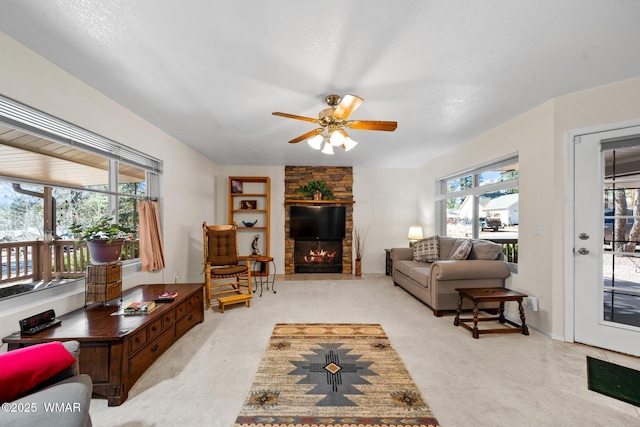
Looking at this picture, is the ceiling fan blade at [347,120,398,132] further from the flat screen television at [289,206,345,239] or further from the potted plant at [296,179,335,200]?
the flat screen television at [289,206,345,239]

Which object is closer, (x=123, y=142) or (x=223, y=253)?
(x=123, y=142)

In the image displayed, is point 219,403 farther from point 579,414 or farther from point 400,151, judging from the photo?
point 400,151

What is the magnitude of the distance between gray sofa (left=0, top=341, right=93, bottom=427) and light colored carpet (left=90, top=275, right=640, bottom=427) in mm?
710

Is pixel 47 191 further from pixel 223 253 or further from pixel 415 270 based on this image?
pixel 415 270

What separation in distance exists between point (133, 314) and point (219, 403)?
103 cm

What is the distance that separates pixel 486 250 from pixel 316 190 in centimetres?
332

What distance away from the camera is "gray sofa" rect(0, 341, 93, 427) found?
83 cm

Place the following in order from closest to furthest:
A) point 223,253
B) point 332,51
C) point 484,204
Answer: point 332,51 → point 484,204 → point 223,253

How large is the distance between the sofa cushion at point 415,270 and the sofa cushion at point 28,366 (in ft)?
11.2

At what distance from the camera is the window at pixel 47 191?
1.82 metres

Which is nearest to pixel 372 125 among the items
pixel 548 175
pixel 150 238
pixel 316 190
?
pixel 548 175

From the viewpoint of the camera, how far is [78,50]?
5.83ft

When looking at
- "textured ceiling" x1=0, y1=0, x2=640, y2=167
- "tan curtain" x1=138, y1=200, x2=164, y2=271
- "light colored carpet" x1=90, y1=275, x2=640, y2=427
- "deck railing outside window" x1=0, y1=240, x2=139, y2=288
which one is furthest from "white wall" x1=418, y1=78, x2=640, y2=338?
"deck railing outside window" x1=0, y1=240, x2=139, y2=288

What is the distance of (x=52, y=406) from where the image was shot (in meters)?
0.89
